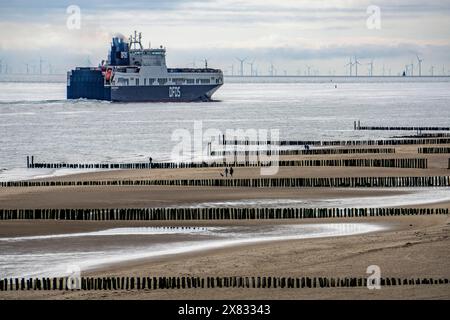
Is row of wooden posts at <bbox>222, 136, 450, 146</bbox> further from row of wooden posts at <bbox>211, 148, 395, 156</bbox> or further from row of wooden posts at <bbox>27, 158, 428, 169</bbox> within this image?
row of wooden posts at <bbox>27, 158, 428, 169</bbox>

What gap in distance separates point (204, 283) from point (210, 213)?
14830 mm

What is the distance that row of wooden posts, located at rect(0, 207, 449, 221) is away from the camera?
142 ft

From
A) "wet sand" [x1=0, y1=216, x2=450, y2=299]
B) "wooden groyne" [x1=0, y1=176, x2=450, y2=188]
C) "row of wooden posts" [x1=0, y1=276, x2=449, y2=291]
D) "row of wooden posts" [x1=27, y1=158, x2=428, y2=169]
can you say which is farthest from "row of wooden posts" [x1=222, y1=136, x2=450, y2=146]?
"row of wooden posts" [x1=0, y1=276, x2=449, y2=291]

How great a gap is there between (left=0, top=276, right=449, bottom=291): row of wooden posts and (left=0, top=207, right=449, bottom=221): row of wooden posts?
14086 millimetres

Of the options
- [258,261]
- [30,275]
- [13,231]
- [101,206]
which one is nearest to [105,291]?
[30,275]

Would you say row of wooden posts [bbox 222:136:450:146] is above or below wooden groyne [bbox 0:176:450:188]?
above

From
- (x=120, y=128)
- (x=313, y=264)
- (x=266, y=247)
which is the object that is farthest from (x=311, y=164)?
(x=120, y=128)

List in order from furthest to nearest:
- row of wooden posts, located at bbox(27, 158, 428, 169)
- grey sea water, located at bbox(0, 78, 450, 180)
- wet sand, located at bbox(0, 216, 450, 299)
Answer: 1. grey sea water, located at bbox(0, 78, 450, 180)
2. row of wooden posts, located at bbox(27, 158, 428, 169)
3. wet sand, located at bbox(0, 216, 450, 299)

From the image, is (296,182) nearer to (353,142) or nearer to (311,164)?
(311,164)

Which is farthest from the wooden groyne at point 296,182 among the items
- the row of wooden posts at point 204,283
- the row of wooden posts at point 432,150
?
the row of wooden posts at point 204,283

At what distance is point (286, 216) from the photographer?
4344 cm
